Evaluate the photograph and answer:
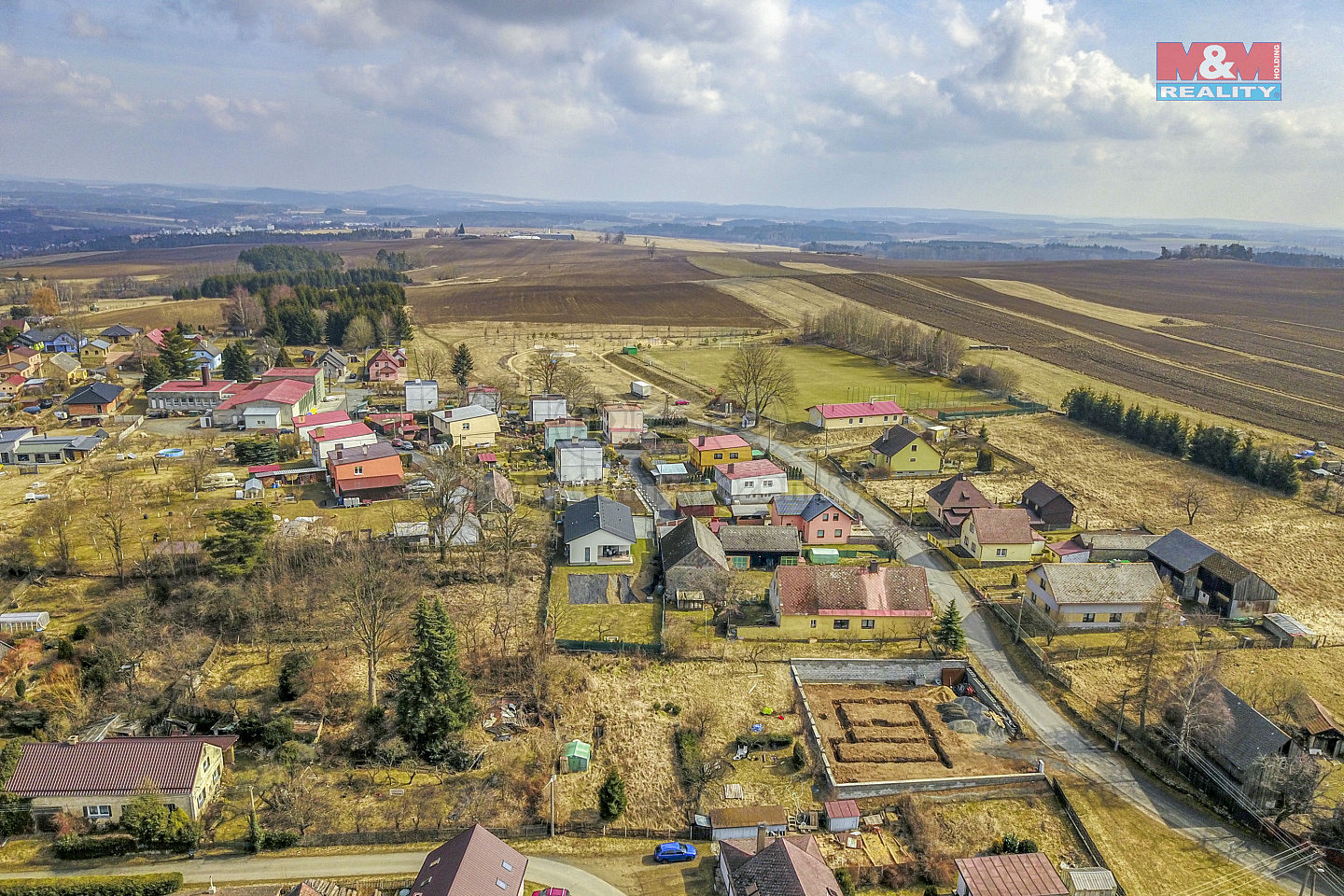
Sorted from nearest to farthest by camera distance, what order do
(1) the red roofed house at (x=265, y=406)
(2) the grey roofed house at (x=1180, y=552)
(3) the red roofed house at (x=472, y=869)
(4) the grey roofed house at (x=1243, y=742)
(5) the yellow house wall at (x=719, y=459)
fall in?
1. (3) the red roofed house at (x=472, y=869)
2. (4) the grey roofed house at (x=1243, y=742)
3. (2) the grey roofed house at (x=1180, y=552)
4. (5) the yellow house wall at (x=719, y=459)
5. (1) the red roofed house at (x=265, y=406)

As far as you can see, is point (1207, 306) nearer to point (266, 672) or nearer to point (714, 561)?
point (714, 561)

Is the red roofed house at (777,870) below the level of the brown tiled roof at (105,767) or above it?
below

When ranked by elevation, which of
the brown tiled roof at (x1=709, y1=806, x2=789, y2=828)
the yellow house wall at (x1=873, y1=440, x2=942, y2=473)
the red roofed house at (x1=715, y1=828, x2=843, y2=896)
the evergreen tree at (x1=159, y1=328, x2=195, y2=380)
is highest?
the evergreen tree at (x1=159, y1=328, x2=195, y2=380)

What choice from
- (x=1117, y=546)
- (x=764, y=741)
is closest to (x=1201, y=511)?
(x=1117, y=546)

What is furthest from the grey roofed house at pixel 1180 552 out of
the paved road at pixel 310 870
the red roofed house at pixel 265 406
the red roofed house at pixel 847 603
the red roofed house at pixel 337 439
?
the red roofed house at pixel 265 406

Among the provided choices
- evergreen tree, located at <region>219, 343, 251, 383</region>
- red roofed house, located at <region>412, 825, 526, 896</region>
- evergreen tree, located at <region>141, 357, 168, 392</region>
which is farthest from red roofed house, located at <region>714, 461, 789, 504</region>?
evergreen tree, located at <region>141, 357, 168, 392</region>

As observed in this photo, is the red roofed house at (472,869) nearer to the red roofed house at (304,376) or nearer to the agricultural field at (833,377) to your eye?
the agricultural field at (833,377)

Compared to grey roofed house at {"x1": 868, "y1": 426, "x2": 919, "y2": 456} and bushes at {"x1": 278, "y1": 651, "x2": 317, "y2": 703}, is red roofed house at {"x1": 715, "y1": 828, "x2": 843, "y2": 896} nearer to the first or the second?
bushes at {"x1": 278, "y1": 651, "x2": 317, "y2": 703}
